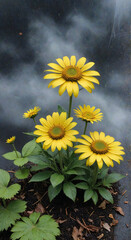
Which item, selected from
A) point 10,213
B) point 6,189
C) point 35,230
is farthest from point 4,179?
point 35,230

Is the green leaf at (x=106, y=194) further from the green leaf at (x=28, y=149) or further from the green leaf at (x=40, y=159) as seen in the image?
the green leaf at (x=28, y=149)

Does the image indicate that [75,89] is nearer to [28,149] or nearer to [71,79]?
[71,79]

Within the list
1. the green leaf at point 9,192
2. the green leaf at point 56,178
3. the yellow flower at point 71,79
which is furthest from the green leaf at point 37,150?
the yellow flower at point 71,79

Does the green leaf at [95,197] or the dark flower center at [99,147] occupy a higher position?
the dark flower center at [99,147]

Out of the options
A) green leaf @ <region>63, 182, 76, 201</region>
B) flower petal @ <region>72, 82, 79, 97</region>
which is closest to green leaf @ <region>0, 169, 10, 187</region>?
green leaf @ <region>63, 182, 76, 201</region>

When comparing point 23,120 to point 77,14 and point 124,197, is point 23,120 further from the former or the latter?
point 77,14

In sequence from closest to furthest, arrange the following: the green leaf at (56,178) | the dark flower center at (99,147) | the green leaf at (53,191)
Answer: the dark flower center at (99,147) → the green leaf at (56,178) → the green leaf at (53,191)

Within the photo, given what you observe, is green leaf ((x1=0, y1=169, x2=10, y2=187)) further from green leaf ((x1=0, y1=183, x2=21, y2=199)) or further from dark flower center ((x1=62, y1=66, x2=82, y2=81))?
dark flower center ((x1=62, y1=66, x2=82, y2=81))
